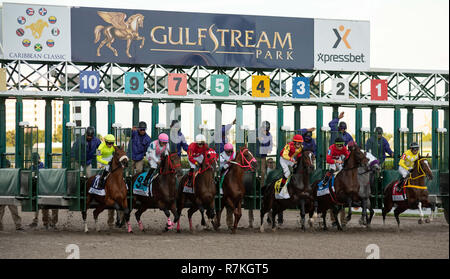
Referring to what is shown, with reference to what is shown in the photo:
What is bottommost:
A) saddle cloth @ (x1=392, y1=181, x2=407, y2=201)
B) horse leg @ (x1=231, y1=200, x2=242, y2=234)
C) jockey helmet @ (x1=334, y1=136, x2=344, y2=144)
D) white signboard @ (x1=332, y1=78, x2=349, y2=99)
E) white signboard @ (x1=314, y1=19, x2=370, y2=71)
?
horse leg @ (x1=231, y1=200, x2=242, y2=234)

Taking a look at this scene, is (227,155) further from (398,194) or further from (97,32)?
(97,32)

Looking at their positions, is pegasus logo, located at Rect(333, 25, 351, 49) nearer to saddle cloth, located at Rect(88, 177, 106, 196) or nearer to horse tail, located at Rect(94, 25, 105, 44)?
horse tail, located at Rect(94, 25, 105, 44)

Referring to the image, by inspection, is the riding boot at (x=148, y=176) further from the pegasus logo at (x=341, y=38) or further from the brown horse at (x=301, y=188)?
the pegasus logo at (x=341, y=38)

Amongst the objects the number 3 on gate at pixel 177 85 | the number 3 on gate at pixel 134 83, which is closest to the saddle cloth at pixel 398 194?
the number 3 on gate at pixel 177 85

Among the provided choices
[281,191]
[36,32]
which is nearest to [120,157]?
[281,191]

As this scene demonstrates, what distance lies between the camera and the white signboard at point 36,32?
17.8 meters

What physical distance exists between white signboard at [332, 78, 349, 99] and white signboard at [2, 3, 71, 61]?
23.5 ft

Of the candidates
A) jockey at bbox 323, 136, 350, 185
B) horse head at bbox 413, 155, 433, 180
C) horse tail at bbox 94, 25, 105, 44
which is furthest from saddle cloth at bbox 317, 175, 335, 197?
horse tail at bbox 94, 25, 105, 44

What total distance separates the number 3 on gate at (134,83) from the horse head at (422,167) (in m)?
7.65

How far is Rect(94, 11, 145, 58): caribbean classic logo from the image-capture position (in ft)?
60.5

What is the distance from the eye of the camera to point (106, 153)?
13102 mm

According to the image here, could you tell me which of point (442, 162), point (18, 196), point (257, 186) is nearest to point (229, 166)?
point (257, 186)

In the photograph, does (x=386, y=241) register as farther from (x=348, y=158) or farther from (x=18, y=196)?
(x=18, y=196)
